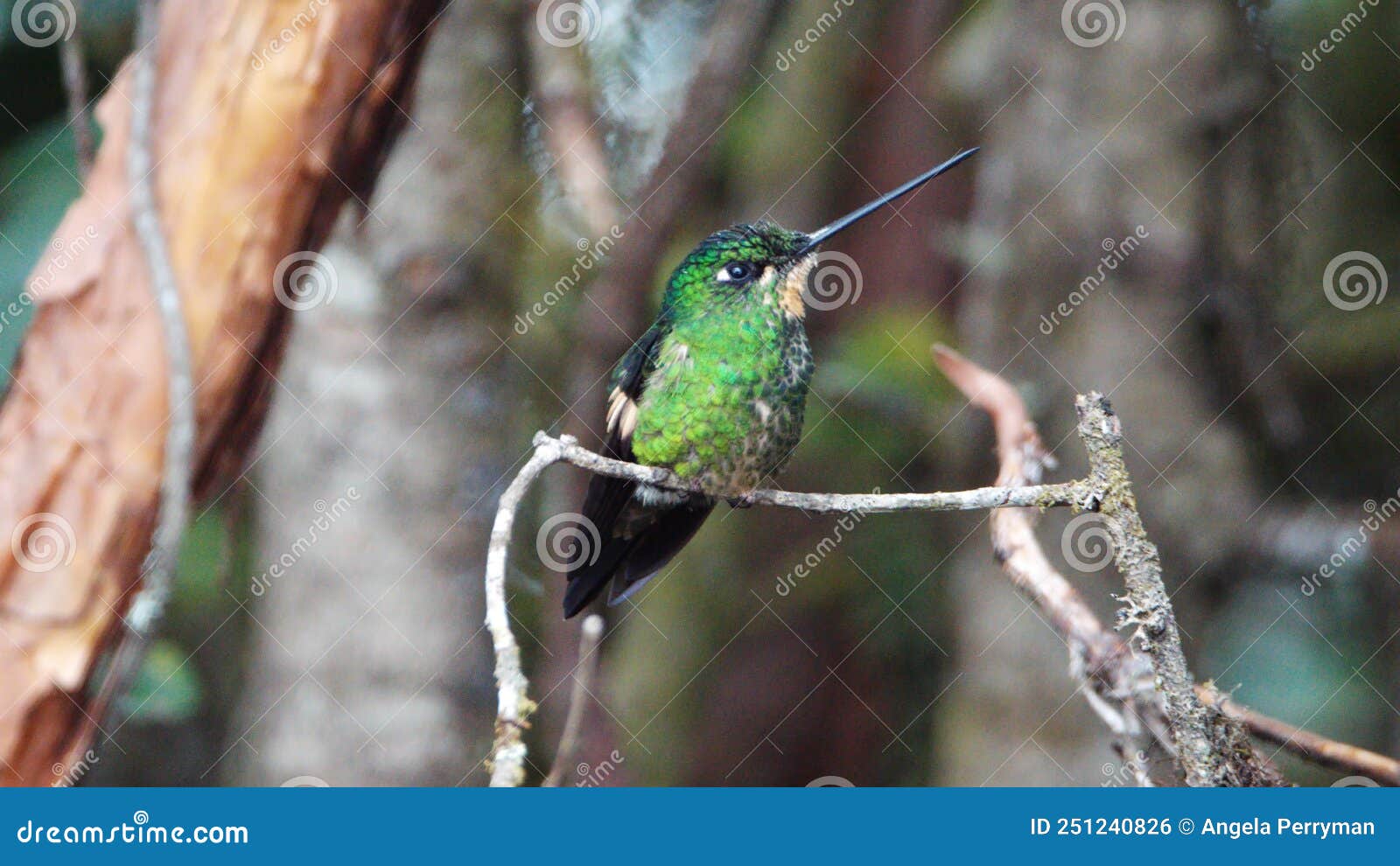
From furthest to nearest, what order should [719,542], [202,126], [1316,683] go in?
[719,542] < [1316,683] < [202,126]

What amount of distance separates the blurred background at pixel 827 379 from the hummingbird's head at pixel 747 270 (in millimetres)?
553

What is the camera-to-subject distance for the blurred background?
3020 mm

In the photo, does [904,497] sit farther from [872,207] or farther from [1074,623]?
[872,207]

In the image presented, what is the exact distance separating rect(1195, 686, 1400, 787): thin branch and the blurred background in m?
1.05

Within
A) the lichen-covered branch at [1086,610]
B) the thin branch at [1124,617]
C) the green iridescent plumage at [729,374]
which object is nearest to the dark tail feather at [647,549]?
the green iridescent plumage at [729,374]

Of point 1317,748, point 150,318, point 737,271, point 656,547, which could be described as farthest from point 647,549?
point 1317,748

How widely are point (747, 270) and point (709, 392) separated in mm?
317

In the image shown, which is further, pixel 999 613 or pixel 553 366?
pixel 553 366

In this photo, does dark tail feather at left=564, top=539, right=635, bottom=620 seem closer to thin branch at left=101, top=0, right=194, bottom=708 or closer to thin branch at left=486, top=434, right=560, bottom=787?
thin branch at left=101, top=0, right=194, bottom=708

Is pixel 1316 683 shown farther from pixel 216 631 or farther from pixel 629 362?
pixel 216 631

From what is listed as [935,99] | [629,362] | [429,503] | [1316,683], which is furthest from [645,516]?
[935,99]

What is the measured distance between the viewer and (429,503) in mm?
3029

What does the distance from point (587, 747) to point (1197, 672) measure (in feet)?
5.79

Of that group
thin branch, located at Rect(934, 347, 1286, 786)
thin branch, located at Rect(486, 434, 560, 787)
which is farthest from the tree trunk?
thin branch, located at Rect(486, 434, 560, 787)
